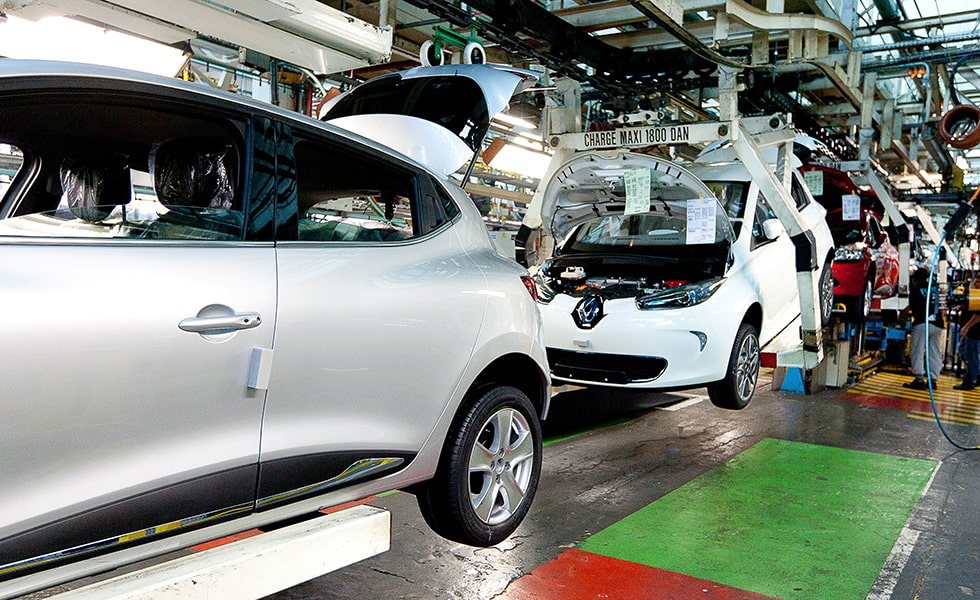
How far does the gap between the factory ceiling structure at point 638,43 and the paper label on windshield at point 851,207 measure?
61 cm

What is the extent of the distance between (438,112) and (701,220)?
2.57 metres

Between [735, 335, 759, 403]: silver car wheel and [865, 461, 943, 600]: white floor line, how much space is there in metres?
1.32

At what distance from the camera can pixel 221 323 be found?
6.01ft

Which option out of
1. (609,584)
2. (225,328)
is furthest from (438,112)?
(609,584)

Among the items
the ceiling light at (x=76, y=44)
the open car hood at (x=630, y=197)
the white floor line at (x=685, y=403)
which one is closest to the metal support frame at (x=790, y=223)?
the open car hood at (x=630, y=197)

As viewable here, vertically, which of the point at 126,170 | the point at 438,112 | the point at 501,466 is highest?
the point at 438,112

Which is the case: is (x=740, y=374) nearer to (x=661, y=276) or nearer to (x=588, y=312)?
(x=661, y=276)

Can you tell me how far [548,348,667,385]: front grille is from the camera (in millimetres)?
5055

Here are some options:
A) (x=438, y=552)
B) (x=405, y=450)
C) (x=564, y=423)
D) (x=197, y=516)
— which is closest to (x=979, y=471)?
(x=564, y=423)

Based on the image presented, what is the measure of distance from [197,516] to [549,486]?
128 inches

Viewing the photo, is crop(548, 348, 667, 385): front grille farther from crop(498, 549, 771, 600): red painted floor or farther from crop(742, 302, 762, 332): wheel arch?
crop(498, 549, 771, 600): red painted floor

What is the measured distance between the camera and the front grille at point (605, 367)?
505 cm

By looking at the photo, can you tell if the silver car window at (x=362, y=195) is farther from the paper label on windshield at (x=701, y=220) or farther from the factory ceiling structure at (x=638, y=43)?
the paper label on windshield at (x=701, y=220)

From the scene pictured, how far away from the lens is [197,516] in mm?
1856
